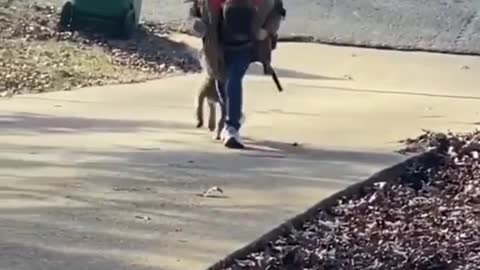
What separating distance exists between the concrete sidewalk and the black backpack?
82 centimetres

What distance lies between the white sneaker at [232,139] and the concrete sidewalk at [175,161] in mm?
122

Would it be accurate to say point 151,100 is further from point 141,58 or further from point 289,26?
point 289,26

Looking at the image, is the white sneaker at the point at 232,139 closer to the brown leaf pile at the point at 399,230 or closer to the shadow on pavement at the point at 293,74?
the brown leaf pile at the point at 399,230

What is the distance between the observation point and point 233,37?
31.7 ft

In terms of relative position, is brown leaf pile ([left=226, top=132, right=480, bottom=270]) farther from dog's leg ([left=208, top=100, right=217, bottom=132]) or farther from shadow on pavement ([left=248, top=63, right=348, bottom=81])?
shadow on pavement ([left=248, top=63, right=348, bottom=81])

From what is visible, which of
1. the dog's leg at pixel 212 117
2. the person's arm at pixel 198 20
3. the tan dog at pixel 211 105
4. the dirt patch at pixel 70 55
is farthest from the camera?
the dirt patch at pixel 70 55

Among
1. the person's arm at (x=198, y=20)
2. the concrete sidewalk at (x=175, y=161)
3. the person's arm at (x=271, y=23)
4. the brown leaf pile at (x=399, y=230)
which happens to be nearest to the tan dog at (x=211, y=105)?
the concrete sidewalk at (x=175, y=161)

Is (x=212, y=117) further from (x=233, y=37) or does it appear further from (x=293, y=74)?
(x=293, y=74)

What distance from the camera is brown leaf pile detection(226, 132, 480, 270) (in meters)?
6.45

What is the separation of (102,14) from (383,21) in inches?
175

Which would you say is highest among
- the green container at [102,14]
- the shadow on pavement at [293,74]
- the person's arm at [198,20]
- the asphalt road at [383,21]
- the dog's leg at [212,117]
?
the person's arm at [198,20]

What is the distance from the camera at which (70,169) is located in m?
8.70

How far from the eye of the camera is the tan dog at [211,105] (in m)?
10.2

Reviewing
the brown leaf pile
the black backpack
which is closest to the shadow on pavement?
the black backpack
